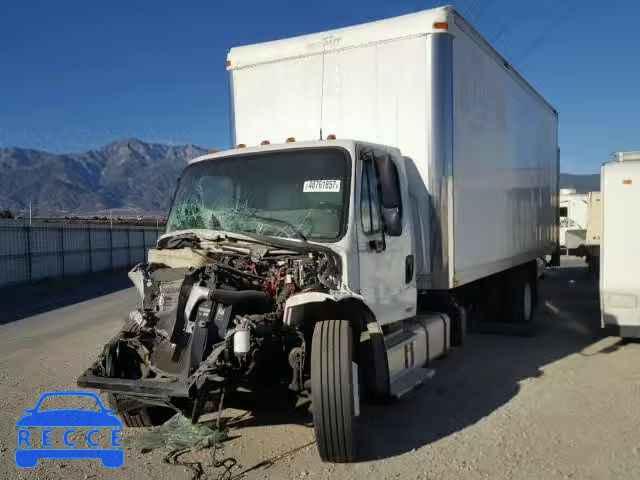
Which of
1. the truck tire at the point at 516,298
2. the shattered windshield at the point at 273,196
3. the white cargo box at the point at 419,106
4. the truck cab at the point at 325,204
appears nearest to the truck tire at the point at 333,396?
the truck cab at the point at 325,204

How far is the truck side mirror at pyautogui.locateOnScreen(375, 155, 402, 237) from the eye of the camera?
17.3ft

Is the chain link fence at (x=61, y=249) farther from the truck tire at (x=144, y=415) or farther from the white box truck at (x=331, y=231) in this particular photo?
the truck tire at (x=144, y=415)

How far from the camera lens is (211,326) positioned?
441 centimetres

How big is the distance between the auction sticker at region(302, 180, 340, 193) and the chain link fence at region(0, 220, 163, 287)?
1315 cm

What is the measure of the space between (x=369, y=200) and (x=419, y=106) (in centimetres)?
145

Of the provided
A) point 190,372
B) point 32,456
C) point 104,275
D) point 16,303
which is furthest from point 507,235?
point 104,275

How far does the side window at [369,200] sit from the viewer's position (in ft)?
17.5

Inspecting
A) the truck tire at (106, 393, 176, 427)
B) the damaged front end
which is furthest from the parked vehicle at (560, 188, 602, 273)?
the truck tire at (106, 393, 176, 427)

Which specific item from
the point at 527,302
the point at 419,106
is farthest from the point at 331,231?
the point at 527,302

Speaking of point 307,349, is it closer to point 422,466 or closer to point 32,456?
point 422,466

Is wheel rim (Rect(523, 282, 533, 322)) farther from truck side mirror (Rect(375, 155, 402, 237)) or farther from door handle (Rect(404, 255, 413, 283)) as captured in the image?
truck side mirror (Rect(375, 155, 402, 237))

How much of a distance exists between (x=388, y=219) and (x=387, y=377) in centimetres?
138

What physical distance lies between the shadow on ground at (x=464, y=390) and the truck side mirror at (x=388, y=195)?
68.9 inches

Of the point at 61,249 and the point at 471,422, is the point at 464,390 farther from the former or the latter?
the point at 61,249
